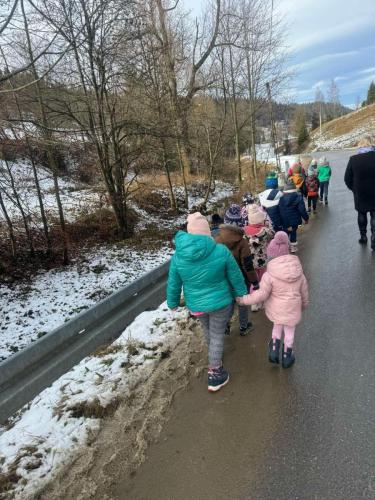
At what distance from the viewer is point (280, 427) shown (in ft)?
9.87

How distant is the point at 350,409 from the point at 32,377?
294cm

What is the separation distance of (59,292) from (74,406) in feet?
12.6

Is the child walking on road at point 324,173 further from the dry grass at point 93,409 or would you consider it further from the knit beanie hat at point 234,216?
the dry grass at point 93,409

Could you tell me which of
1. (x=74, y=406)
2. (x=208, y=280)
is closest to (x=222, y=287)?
(x=208, y=280)

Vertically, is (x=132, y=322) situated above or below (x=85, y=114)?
below

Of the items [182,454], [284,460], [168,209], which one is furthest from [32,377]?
[168,209]

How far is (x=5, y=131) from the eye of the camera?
7.07 m

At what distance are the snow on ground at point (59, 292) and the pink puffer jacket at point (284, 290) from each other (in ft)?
12.9

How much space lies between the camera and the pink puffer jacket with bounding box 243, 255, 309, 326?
3635 millimetres

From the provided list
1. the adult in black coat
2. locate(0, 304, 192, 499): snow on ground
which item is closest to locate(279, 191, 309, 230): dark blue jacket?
the adult in black coat

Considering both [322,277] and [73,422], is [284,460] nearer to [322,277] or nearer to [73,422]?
[73,422]

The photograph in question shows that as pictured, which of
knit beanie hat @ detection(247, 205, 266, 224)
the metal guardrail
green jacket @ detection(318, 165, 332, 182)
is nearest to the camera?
the metal guardrail

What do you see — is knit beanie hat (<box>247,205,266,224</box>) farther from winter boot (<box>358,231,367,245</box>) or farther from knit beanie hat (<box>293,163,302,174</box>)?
knit beanie hat (<box>293,163,302,174</box>)

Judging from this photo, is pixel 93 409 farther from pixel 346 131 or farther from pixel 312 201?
pixel 346 131
